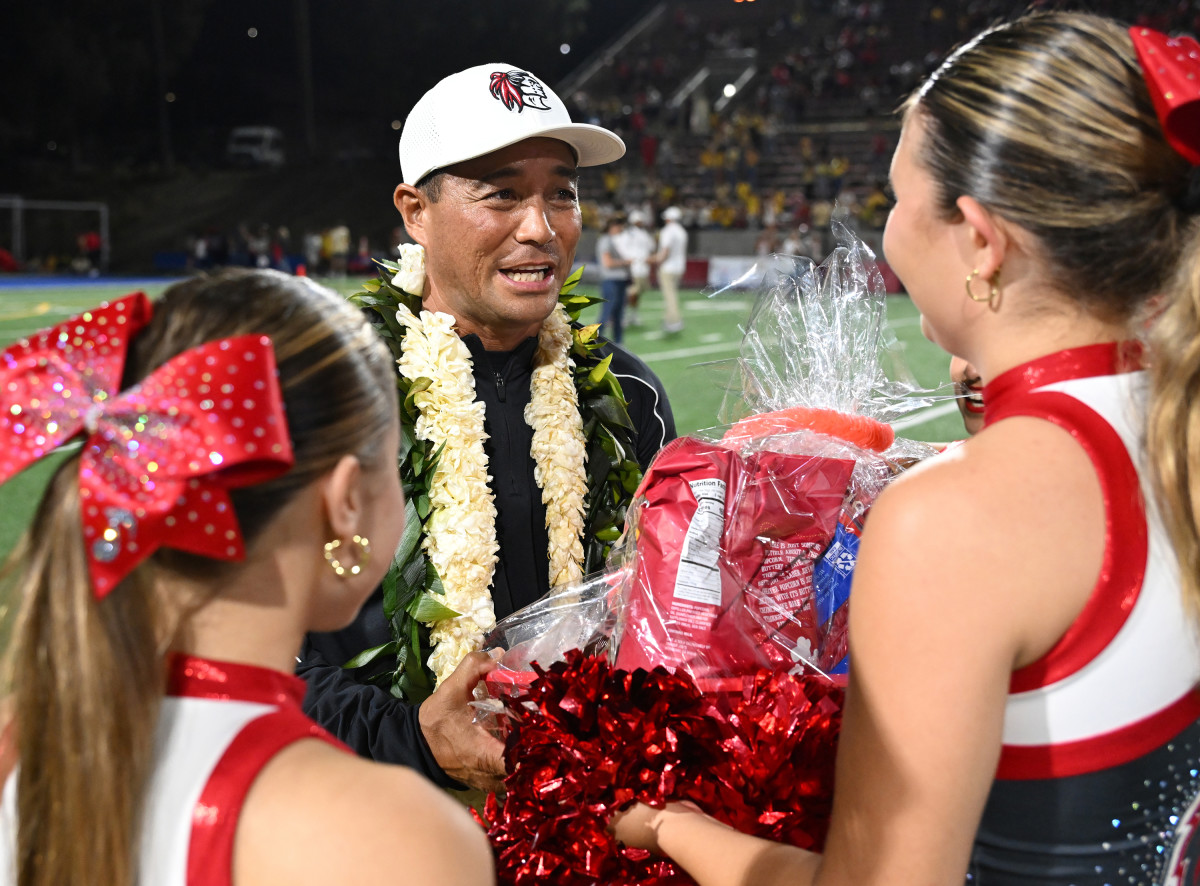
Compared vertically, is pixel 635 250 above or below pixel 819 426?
below

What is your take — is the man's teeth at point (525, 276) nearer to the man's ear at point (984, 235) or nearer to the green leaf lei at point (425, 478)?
the green leaf lei at point (425, 478)

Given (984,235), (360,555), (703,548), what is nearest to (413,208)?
(703,548)

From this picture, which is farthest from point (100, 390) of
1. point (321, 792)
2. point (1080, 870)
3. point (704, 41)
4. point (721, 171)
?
point (704, 41)

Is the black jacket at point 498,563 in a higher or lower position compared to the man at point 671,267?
higher

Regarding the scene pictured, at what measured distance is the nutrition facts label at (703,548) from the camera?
1508 mm

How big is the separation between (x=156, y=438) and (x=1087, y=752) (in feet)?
3.19

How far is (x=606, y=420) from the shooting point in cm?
256

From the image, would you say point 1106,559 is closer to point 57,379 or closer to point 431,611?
point 57,379

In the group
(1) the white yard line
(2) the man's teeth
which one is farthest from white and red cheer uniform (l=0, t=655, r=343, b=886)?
(1) the white yard line

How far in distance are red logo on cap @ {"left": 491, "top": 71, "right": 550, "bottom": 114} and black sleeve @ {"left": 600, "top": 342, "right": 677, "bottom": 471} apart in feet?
2.05

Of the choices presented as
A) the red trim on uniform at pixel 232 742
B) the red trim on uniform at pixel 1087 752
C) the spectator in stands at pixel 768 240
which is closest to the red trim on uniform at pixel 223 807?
the red trim on uniform at pixel 232 742

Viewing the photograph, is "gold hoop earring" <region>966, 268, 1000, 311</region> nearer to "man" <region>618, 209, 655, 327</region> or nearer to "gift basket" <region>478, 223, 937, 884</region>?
"gift basket" <region>478, 223, 937, 884</region>

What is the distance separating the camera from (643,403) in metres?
2.73

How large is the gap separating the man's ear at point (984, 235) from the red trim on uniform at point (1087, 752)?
1.64ft
